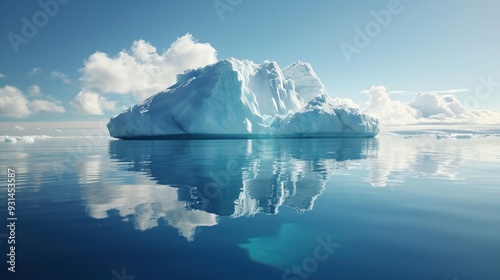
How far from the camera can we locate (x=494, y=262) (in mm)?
4043

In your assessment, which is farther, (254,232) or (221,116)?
(221,116)

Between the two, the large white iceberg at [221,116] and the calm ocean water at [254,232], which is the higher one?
the large white iceberg at [221,116]

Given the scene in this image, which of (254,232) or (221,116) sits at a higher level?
(221,116)

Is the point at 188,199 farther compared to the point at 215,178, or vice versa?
the point at 215,178

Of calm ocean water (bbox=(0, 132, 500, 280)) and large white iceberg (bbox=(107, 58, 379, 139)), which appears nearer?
calm ocean water (bbox=(0, 132, 500, 280))

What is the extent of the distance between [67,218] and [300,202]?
17.4ft

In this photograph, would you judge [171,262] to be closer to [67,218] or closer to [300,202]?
[67,218]

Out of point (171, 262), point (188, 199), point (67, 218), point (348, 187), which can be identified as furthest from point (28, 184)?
point (348, 187)

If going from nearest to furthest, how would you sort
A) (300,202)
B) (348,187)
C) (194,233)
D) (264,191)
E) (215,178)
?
(194,233) < (300,202) < (264,191) < (348,187) < (215,178)

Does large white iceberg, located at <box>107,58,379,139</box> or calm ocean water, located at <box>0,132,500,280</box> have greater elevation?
large white iceberg, located at <box>107,58,379,139</box>

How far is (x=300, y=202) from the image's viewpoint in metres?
7.52

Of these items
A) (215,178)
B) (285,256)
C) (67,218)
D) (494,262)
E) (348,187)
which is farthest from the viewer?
(215,178)

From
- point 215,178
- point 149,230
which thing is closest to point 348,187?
point 215,178

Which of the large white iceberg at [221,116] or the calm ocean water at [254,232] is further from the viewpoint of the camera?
the large white iceberg at [221,116]
